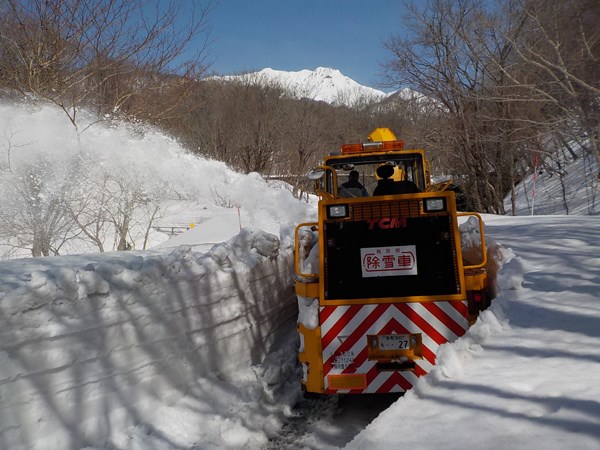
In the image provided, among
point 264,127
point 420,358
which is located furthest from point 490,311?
point 264,127

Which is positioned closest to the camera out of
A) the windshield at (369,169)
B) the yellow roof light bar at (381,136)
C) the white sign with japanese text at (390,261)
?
the white sign with japanese text at (390,261)

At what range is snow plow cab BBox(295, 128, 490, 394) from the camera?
4.86 m

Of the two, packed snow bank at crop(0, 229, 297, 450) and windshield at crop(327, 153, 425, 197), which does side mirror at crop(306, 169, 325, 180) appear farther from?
packed snow bank at crop(0, 229, 297, 450)

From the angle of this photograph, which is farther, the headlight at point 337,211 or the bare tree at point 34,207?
the bare tree at point 34,207

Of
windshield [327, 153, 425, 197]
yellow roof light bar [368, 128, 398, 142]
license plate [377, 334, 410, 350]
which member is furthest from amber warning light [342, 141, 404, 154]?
license plate [377, 334, 410, 350]

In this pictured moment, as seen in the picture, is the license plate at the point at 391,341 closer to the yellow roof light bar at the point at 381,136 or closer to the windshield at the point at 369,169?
the windshield at the point at 369,169

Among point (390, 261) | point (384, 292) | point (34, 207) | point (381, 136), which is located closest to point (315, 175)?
point (390, 261)

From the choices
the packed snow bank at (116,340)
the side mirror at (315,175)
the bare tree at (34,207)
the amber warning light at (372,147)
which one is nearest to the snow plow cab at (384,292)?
the side mirror at (315,175)

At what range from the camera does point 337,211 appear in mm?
5027

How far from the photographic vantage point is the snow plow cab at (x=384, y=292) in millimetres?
4863

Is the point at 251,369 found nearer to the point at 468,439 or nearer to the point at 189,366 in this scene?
the point at 189,366

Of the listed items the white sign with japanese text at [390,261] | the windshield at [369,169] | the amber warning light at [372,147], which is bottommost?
the white sign with japanese text at [390,261]

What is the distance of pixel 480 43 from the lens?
68.9ft

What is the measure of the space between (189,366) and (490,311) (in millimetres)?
2853
